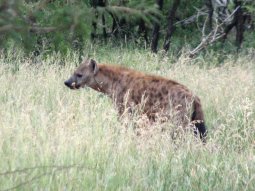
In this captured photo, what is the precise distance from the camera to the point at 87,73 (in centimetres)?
770

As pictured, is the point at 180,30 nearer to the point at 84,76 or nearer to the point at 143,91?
the point at 84,76

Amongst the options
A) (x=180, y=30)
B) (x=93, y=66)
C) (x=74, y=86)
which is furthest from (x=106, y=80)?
(x=180, y=30)

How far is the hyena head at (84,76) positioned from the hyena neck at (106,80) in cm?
5

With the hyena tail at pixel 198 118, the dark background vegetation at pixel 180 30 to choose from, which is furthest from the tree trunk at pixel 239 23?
the hyena tail at pixel 198 118

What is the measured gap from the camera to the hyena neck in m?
7.39

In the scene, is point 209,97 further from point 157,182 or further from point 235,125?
point 157,182

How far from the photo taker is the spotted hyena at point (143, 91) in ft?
20.3

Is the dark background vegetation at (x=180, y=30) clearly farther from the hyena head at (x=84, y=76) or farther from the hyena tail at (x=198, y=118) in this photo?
the hyena tail at (x=198, y=118)

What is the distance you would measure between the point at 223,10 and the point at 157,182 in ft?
40.9

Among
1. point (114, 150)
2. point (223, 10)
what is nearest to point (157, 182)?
point (114, 150)

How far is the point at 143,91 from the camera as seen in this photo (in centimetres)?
683

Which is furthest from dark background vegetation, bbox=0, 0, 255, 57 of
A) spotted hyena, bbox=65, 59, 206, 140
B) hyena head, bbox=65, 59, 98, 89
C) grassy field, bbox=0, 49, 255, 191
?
grassy field, bbox=0, 49, 255, 191

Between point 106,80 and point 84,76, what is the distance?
0.33m

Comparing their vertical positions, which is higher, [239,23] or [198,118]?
[239,23]
